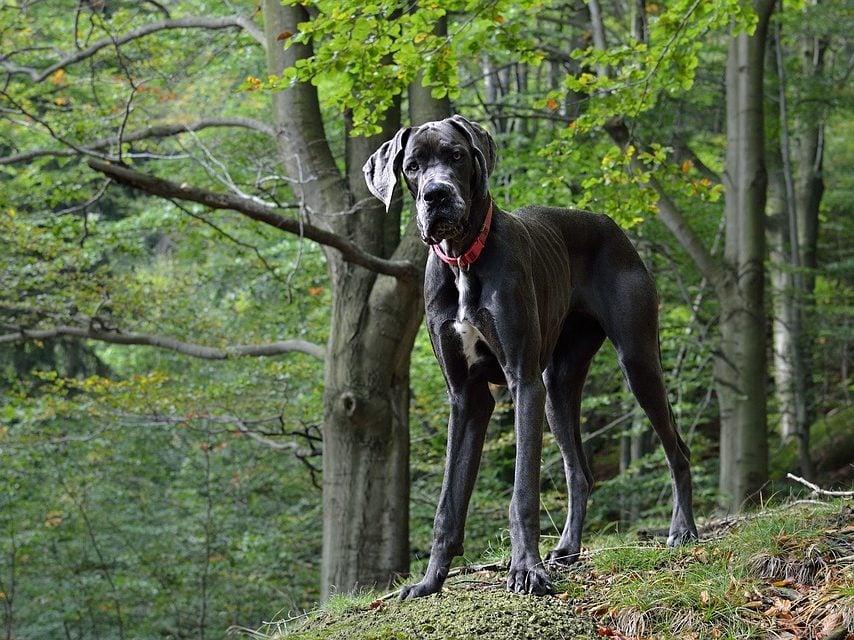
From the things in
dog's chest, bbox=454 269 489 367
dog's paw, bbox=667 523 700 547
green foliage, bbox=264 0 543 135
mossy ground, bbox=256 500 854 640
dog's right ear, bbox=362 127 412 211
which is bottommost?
mossy ground, bbox=256 500 854 640

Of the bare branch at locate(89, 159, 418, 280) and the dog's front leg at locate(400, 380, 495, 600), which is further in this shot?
the bare branch at locate(89, 159, 418, 280)

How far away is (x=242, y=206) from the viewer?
7066 mm

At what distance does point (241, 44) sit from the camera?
42.3 ft

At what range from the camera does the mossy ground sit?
166 inches

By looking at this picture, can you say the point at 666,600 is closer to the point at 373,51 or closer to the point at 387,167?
the point at 387,167

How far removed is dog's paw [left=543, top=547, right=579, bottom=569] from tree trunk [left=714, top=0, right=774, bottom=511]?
6738 mm

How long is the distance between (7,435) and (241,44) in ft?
18.8

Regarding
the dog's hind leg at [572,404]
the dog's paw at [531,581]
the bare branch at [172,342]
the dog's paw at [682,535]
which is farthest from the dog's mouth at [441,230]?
the bare branch at [172,342]

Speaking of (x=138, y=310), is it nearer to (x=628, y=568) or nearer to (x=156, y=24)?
(x=156, y=24)

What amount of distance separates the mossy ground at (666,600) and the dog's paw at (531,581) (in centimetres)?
4

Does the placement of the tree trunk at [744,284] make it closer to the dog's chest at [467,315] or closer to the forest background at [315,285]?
the forest background at [315,285]

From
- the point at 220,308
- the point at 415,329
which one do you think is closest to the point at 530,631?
the point at 415,329

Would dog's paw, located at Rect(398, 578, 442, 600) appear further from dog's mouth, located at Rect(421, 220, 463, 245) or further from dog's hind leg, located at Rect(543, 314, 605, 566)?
dog's mouth, located at Rect(421, 220, 463, 245)

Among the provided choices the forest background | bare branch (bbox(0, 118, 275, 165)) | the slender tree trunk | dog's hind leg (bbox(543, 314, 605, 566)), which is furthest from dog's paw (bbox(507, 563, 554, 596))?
the slender tree trunk
